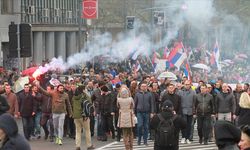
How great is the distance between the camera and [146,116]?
19891 millimetres

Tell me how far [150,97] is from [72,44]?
1450 inches

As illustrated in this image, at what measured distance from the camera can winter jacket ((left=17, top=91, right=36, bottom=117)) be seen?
20.2 metres

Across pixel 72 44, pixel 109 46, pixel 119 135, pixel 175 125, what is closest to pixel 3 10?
pixel 109 46

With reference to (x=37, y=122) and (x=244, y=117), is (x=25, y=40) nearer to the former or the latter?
(x=37, y=122)

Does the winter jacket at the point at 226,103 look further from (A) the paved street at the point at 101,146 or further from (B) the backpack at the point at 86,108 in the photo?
(B) the backpack at the point at 86,108

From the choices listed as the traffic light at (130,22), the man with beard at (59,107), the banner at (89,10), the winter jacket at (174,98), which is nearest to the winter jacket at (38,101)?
the man with beard at (59,107)

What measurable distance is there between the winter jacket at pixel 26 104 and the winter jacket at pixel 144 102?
8.42ft

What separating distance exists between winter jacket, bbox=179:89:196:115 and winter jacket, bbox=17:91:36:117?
3615 millimetres

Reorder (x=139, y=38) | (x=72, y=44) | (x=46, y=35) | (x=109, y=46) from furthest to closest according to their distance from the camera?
(x=72, y=44) → (x=46, y=35) → (x=139, y=38) → (x=109, y=46)

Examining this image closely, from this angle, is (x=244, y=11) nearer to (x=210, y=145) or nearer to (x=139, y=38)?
(x=139, y=38)

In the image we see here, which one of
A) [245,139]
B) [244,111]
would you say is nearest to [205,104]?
[244,111]

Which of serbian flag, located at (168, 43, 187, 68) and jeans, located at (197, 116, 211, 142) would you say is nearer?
jeans, located at (197, 116, 211, 142)

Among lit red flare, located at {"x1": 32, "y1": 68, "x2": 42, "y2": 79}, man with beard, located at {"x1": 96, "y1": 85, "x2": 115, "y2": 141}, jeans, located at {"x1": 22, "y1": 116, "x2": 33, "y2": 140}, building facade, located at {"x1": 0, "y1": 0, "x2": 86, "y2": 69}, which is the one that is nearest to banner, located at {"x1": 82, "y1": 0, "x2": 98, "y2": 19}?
building facade, located at {"x1": 0, "y1": 0, "x2": 86, "y2": 69}

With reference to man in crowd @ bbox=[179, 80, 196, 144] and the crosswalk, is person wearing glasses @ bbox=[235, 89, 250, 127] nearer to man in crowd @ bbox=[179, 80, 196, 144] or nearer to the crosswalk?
the crosswalk
